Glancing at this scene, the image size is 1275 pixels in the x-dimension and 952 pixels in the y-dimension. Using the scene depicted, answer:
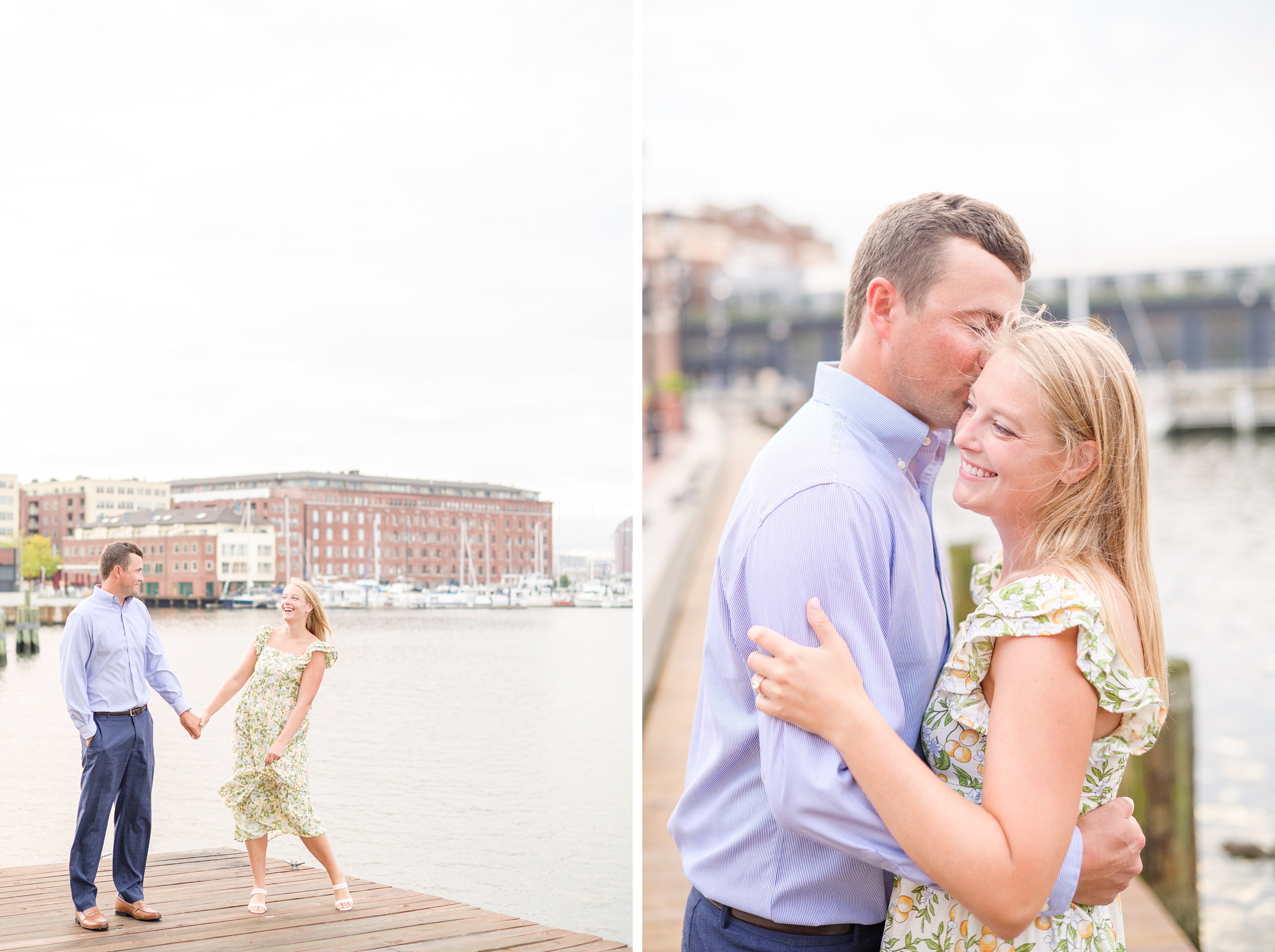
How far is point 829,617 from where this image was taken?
37.6 inches

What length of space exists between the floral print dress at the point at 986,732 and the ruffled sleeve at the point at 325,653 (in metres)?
2.34

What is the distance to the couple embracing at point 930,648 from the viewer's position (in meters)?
0.90

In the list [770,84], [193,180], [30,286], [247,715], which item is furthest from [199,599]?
[770,84]

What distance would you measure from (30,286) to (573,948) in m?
2.47

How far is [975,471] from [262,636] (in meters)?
2.45

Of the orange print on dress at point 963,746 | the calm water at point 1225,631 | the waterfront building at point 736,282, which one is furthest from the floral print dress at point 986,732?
the waterfront building at point 736,282

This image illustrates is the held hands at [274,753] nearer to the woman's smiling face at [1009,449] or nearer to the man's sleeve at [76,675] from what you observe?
the man's sleeve at [76,675]

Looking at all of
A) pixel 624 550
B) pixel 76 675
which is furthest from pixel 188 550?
pixel 624 550

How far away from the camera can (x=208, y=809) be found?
2.83 metres

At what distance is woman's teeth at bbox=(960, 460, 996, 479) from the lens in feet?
3.46

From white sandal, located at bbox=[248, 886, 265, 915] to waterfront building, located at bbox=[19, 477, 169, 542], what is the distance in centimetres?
107

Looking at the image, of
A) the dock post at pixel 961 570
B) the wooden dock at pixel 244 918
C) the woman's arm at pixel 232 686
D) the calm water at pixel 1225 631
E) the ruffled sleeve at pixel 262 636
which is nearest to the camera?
the wooden dock at pixel 244 918

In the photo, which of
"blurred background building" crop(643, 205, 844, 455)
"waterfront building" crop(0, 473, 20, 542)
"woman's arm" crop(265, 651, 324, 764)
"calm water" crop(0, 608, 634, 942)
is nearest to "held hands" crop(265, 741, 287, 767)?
"woman's arm" crop(265, 651, 324, 764)

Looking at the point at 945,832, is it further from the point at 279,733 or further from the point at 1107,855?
the point at 279,733
